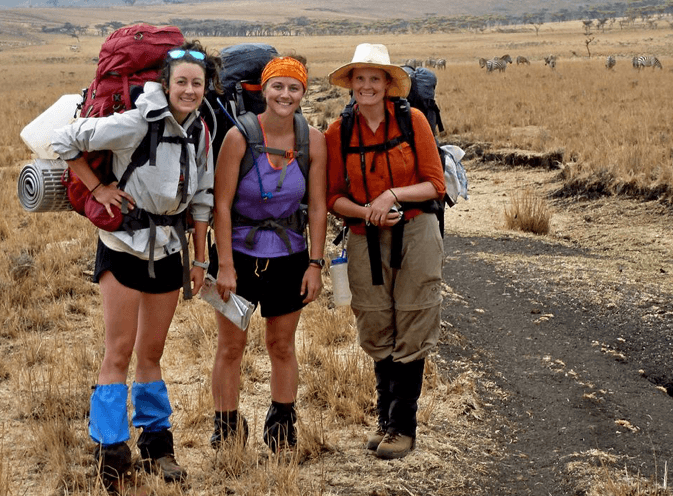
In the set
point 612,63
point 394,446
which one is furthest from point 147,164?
point 612,63

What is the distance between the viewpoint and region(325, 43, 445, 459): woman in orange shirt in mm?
3607

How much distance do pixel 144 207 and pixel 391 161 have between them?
1101mm

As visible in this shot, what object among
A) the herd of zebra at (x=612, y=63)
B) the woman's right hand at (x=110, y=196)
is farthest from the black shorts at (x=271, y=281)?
the herd of zebra at (x=612, y=63)

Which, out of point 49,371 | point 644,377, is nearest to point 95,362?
point 49,371

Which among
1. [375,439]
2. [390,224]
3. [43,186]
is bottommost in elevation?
[375,439]

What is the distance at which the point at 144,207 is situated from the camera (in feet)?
10.7

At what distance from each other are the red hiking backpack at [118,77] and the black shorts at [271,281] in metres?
0.65

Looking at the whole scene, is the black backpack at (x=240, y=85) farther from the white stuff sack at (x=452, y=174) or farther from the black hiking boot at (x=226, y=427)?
the black hiking boot at (x=226, y=427)

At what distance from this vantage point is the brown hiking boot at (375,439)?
13.2 ft

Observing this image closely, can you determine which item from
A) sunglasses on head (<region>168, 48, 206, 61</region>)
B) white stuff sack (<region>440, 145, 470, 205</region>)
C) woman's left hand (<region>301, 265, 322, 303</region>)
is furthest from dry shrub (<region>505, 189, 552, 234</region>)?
sunglasses on head (<region>168, 48, 206, 61</region>)

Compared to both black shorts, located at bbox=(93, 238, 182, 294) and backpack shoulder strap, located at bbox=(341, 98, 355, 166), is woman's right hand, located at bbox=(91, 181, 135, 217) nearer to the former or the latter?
black shorts, located at bbox=(93, 238, 182, 294)

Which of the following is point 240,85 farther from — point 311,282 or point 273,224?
point 311,282

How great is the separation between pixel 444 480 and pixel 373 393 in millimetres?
940

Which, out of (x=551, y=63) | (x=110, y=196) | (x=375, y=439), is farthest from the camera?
(x=551, y=63)
